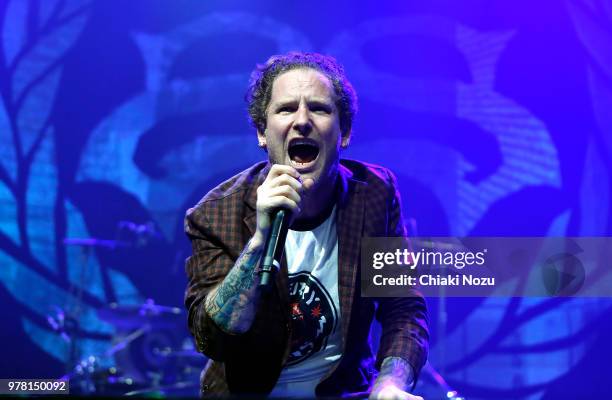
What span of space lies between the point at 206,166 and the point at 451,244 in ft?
8.29

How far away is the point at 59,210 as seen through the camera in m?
4.11

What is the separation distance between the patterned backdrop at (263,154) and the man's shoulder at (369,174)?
6.10 ft

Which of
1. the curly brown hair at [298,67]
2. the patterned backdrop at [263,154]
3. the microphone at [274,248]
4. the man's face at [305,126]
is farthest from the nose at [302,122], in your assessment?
the patterned backdrop at [263,154]

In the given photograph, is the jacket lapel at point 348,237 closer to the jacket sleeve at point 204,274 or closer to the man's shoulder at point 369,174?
the man's shoulder at point 369,174

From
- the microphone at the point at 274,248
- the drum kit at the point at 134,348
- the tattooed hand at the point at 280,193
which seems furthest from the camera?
the drum kit at the point at 134,348

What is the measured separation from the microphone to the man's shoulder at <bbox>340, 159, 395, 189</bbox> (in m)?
0.54

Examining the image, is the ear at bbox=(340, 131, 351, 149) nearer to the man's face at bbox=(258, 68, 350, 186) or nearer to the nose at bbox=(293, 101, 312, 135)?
the man's face at bbox=(258, 68, 350, 186)

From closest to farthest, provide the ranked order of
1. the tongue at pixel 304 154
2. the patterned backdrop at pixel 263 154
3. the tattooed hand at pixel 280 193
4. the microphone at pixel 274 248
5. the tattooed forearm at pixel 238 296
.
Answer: the microphone at pixel 274 248 < the tattooed hand at pixel 280 193 < the tattooed forearm at pixel 238 296 < the tongue at pixel 304 154 < the patterned backdrop at pixel 263 154

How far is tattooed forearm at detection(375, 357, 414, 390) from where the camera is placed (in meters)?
1.46

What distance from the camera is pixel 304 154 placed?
165cm

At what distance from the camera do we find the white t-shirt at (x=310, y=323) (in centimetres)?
156

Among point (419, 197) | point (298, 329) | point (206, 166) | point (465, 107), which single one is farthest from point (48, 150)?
point (298, 329)

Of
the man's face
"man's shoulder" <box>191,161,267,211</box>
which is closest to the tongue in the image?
the man's face

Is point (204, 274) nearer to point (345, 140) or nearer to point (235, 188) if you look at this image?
point (235, 188)
